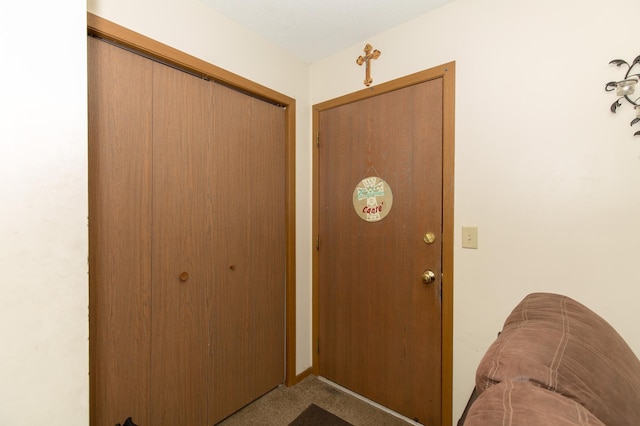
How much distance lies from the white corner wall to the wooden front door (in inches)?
45.9

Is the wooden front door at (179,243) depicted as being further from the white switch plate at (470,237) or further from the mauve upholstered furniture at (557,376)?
the mauve upholstered furniture at (557,376)

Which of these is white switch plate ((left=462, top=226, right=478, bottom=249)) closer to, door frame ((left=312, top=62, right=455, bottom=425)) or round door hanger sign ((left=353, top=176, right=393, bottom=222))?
door frame ((left=312, top=62, right=455, bottom=425))

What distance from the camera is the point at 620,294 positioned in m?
1.17

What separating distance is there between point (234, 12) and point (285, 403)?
8.08ft

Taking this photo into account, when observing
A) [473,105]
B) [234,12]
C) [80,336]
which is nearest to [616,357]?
[473,105]

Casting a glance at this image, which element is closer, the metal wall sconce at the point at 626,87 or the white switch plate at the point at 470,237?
the metal wall sconce at the point at 626,87

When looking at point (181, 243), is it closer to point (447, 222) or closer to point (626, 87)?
point (447, 222)

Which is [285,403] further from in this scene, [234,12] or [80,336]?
[234,12]

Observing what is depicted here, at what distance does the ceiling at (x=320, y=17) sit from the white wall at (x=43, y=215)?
852 mm

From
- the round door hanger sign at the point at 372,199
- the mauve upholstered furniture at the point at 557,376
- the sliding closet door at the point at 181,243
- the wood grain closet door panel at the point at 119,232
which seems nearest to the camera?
the mauve upholstered furniture at the point at 557,376

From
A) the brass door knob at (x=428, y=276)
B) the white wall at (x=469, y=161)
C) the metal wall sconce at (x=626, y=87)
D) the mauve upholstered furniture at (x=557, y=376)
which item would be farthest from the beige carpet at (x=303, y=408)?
the metal wall sconce at (x=626, y=87)

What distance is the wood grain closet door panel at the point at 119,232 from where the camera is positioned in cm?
124

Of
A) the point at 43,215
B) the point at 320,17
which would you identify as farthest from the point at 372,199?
the point at 43,215

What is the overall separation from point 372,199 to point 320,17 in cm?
114
